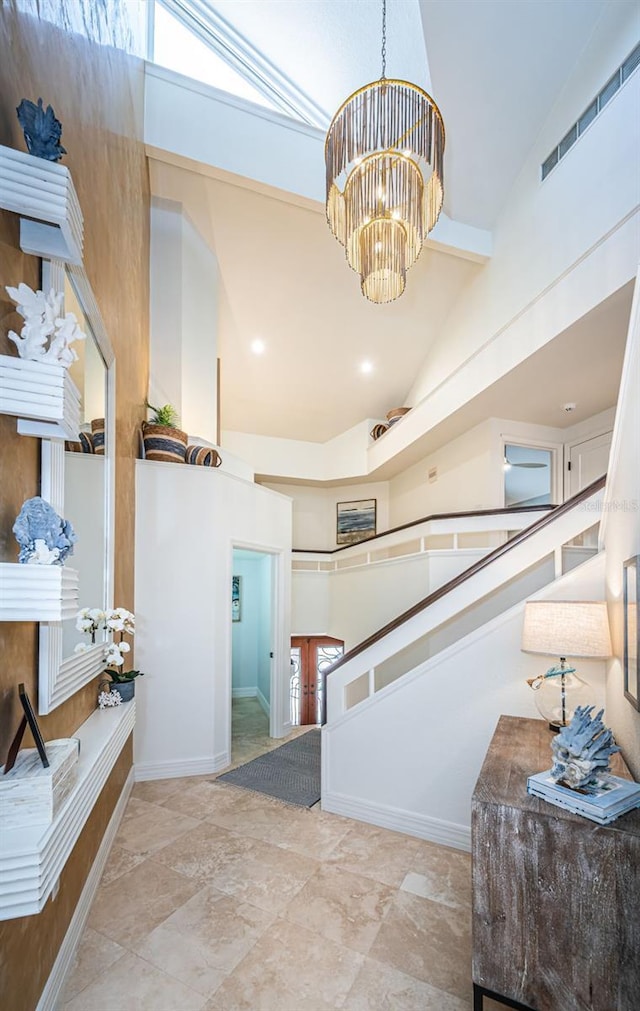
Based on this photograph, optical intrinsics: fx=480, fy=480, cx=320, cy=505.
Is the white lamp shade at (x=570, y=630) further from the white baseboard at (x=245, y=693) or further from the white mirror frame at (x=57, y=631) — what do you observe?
the white baseboard at (x=245, y=693)

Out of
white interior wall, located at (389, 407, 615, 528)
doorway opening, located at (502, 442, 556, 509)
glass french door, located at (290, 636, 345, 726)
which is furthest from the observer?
glass french door, located at (290, 636, 345, 726)

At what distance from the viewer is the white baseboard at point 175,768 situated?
150 inches

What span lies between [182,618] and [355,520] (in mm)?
4768

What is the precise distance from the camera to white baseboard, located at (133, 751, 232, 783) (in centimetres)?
381

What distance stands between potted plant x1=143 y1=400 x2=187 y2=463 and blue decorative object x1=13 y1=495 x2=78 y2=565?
269 centimetres

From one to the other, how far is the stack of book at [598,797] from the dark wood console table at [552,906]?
0.08 feet

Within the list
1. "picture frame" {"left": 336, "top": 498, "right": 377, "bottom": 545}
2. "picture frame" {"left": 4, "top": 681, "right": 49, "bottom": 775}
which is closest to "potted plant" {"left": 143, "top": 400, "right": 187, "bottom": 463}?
"picture frame" {"left": 4, "top": 681, "right": 49, "bottom": 775}

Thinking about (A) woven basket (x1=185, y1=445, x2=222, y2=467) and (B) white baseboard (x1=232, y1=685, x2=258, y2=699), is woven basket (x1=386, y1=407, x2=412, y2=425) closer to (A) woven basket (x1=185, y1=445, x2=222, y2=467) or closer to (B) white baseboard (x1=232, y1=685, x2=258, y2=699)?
(A) woven basket (x1=185, y1=445, x2=222, y2=467)

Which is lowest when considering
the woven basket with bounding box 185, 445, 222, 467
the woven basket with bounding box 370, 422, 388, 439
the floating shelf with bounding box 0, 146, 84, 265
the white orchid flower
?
the white orchid flower

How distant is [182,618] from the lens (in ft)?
13.1

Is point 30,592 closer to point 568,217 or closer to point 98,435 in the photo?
point 98,435

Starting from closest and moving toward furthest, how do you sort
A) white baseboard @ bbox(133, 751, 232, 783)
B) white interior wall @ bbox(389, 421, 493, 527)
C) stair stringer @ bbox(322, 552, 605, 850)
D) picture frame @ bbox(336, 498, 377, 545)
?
stair stringer @ bbox(322, 552, 605, 850)
white baseboard @ bbox(133, 751, 232, 783)
white interior wall @ bbox(389, 421, 493, 527)
picture frame @ bbox(336, 498, 377, 545)

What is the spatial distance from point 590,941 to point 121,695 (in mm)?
2265

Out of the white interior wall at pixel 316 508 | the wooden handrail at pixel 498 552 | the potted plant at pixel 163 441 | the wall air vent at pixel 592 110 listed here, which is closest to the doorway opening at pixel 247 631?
the white interior wall at pixel 316 508
